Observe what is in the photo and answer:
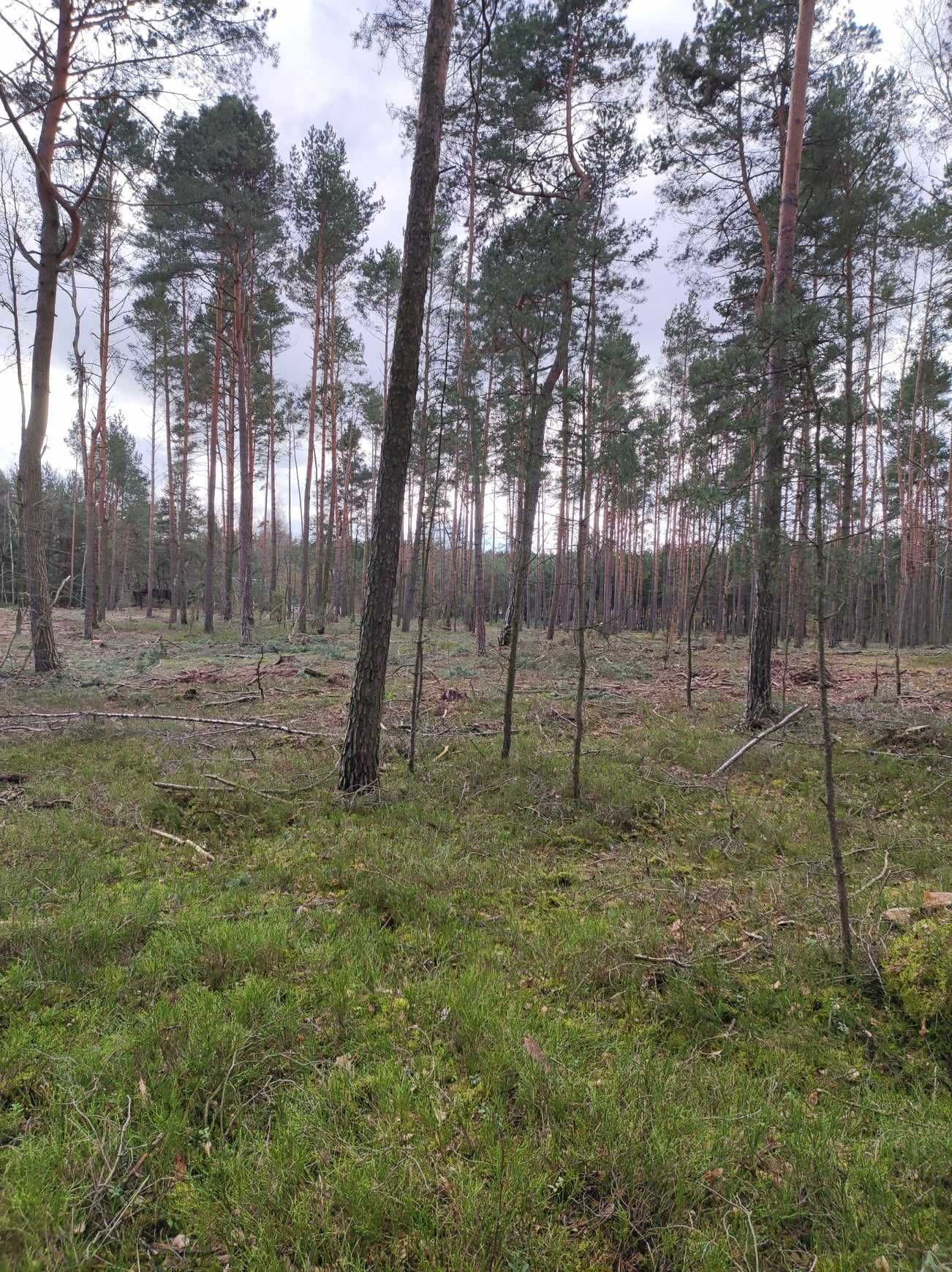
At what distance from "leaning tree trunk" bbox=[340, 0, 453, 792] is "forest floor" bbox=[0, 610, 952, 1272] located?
0.73 meters

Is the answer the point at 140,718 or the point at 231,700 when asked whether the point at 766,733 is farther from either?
the point at 231,700

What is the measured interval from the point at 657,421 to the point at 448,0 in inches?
284

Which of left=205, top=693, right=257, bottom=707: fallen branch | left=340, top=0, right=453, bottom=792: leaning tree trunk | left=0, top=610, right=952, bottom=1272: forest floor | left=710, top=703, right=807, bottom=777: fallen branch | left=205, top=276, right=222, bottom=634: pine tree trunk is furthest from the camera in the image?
left=205, top=276, right=222, bottom=634: pine tree trunk

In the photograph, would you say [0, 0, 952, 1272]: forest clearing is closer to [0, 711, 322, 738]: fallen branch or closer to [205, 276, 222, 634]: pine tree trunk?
[0, 711, 322, 738]: fallen branch

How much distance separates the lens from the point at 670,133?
10398mm

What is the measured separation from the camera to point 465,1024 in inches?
96.2

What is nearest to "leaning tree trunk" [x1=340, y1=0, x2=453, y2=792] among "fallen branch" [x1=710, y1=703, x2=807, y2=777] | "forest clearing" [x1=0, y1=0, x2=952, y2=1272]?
"forest clearing" [x1=0, y1=0, x2=952, y2=1272]

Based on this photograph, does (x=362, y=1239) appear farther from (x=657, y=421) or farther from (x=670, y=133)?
(x=670, y=133)

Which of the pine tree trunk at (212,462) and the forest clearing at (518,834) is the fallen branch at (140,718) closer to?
the forest clearing at (518,834)

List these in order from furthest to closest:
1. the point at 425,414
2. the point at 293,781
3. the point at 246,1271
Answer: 1. the point at 425,414
2. the point at 293,781
3. the point at 246,1271

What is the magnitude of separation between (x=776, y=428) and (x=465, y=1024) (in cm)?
693

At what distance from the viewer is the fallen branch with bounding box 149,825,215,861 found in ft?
13.3

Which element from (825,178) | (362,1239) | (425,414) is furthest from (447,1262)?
(825,178)

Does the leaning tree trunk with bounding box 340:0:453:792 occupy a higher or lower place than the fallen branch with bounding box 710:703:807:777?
higher
